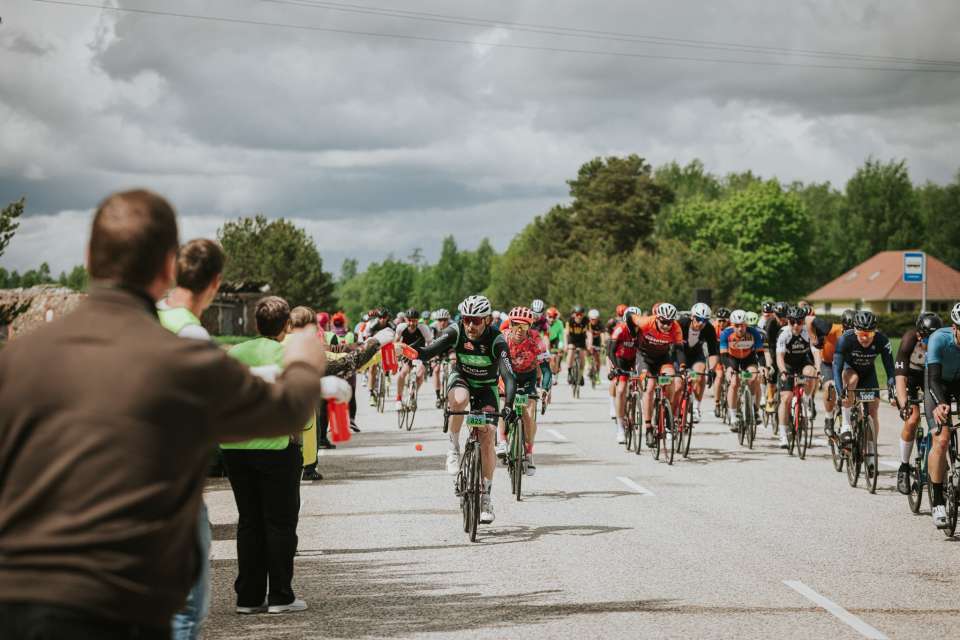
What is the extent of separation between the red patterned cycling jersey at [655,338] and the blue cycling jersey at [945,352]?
5488 millimetres

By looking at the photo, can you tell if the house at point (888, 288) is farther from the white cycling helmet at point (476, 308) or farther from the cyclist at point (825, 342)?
the white cycling helmet at point (476, 308)

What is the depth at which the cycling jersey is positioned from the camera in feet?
37.6

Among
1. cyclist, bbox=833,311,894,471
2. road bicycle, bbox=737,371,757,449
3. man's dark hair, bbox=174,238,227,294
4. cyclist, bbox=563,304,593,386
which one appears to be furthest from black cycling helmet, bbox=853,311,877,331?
cyclist, bbox=563,304,593,386

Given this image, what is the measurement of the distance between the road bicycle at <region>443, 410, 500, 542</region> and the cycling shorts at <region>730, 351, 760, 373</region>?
8669 mm

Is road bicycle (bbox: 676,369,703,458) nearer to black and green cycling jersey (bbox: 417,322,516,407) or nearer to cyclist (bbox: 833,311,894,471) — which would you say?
cyclist (bbox: 833,311,894,471)

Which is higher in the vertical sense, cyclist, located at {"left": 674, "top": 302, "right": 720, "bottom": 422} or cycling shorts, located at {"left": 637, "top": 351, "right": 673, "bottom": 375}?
cyclist, located at {"left": 674, "top": 302, "right": 720, "bottom": 422}

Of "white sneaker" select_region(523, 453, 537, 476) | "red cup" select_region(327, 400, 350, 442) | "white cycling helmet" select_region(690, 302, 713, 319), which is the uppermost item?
"white cycling helmet" select_region(690, 302, 713, 319)

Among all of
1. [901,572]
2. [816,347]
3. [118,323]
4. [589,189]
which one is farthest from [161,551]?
[589,189]

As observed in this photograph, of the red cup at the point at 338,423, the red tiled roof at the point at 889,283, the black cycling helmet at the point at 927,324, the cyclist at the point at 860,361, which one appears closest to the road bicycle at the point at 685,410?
the cyclist at the point at 860,361

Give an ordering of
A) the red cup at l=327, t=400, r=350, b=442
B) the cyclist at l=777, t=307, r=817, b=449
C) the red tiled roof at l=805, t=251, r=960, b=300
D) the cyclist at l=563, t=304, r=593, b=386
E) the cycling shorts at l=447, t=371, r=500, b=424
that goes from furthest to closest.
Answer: the red tiled roof at l=805, t=251, r=960, b=300, the cyclist at l=563, t=304, r=593, b=386, the cyclist at l=777, t=307, r=817, b=449, the cycling shorts at l=447, t=371, r=500, b=424, the red cup at l=327, t=400, r=350, b=442

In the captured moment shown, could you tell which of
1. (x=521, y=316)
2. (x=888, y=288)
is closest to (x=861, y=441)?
(x=521, y=316)

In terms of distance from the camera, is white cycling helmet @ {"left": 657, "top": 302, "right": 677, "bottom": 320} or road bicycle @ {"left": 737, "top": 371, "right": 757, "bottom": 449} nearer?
white cycling helmet @ {"left": 657, "top": 302, "right": 677, "bottom": 320}

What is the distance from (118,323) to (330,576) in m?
5.35

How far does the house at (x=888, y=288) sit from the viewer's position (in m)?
88.8
